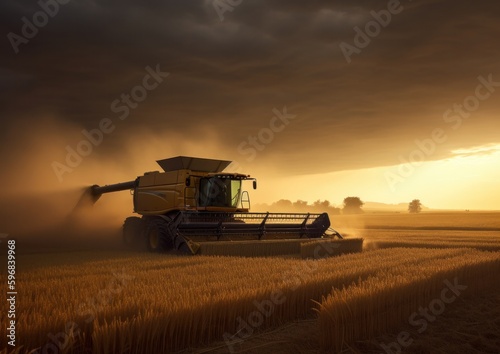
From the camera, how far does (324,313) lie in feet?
17.8

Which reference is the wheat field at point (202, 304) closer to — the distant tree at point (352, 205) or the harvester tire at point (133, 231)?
the harvester tire at point (133, 231)

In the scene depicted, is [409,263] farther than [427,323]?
Yes

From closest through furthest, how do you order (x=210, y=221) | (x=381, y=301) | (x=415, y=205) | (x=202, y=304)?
1. (x=202, y=304)
2. (x=381, y=301)
3. (x=210, y=221)
4. (x=415, y=205)

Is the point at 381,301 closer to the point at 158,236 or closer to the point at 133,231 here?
the point at 158,236

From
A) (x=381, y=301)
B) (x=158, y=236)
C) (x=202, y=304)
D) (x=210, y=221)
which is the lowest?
(x=381, y=301)

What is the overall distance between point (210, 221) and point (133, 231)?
3722 millimetres

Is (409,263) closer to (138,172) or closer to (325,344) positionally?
(325,344)

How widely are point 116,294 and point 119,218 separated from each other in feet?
54.5

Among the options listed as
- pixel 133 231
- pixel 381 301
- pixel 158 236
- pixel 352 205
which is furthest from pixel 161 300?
pixel 352 205

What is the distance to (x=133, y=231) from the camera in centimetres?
1780

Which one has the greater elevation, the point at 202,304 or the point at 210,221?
the point at 210,221

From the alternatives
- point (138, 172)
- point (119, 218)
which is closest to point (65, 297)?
point (119, 218)

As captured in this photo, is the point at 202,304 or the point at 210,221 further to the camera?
the point at 210,221

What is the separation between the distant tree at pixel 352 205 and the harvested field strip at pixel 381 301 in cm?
8174
